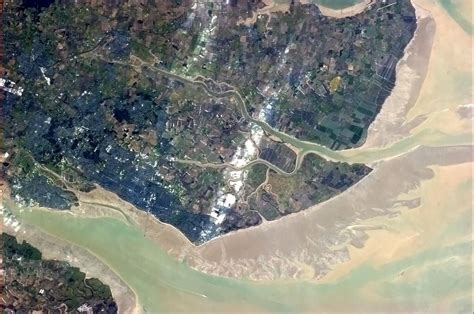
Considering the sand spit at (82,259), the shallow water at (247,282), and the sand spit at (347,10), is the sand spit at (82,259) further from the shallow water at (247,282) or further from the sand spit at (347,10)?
the sand spit at (347,10)

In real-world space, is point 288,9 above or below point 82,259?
above

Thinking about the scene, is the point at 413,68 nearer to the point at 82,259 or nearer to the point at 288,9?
the point at 288,9

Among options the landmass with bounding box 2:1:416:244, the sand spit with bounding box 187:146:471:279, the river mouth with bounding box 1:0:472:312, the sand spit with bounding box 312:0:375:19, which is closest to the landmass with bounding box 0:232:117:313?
the river mouth with bounding box 1:0:472:312

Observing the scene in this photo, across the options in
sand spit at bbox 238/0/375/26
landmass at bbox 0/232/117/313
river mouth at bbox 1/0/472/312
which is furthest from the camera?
river mouth at bbox 1/0/472/312

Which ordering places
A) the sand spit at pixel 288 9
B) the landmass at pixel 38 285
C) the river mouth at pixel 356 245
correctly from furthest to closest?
the river mouth at pixel 356 245 < the sand spit at pixel 288 9 < the landmass at pixel 38 285

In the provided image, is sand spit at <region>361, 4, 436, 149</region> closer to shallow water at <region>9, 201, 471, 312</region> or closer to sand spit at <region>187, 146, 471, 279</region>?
sand spit at <region>187, 146, 471, 279</region>

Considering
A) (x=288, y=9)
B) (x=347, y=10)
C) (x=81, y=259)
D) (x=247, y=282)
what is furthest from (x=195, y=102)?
(x=81, y=259)

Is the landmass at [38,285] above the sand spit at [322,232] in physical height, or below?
below

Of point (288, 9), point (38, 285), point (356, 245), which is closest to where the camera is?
point (38, 285)

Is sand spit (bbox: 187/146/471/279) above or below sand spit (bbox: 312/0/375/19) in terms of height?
below

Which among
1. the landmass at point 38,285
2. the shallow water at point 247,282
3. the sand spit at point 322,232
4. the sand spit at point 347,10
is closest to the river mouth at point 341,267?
the shallow water at point 247,282
